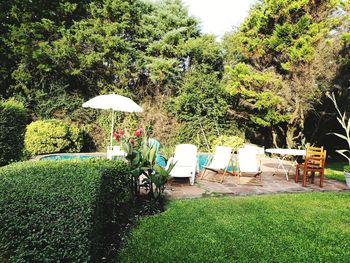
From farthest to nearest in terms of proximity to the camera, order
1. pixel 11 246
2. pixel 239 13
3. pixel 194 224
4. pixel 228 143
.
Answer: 1. pixel 239 13
2. pixel 228 143
3. pixel 194 224
4. pixel 11 246

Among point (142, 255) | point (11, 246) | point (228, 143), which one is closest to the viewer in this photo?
point (11, 246)

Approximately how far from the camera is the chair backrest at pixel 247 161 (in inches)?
308

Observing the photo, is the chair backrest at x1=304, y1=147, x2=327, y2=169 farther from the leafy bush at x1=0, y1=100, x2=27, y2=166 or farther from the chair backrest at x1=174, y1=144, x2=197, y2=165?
the leafy bush at x1=0, y1=100, x2=27, y2=166

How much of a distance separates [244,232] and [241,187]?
9.55 feet

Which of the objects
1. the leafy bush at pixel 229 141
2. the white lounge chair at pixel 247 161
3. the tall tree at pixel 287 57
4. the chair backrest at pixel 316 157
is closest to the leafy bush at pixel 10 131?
the white lounge chair at pixel 247 161

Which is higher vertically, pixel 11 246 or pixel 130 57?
pixel 130 57

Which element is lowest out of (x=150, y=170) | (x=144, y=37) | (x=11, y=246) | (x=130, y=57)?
(x=11, y=246)

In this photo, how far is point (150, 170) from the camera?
5215 mm

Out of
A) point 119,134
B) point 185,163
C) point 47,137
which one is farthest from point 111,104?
point 47,137

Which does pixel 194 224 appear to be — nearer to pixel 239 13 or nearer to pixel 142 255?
pixel 142 255

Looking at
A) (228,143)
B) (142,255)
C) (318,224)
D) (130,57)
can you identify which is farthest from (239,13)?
(142,255)

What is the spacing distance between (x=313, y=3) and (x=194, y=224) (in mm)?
12137

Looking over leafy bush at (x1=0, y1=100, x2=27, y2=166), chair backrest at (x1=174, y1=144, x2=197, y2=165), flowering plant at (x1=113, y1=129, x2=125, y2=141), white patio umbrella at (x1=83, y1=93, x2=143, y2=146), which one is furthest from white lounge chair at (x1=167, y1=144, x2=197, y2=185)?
leafy bush at (x1=0, y1=100, x2=27, y2=166)

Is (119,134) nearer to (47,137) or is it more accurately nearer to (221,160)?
(221,160)
